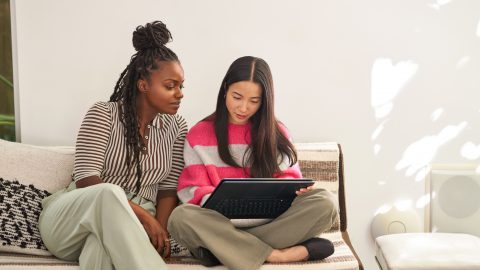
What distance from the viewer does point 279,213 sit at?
2.56 meters

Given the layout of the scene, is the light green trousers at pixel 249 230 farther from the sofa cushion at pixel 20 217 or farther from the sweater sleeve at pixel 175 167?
the sofa cushion at pixel 20 217

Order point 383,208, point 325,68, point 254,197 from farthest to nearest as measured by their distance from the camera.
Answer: point 383,208
point 325,68
point 254,197

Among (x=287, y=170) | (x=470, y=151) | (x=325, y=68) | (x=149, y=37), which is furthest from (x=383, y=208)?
(x=149, y=37)

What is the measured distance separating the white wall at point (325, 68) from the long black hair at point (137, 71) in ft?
1.59

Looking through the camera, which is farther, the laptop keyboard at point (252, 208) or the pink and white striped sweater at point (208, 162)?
the pink and white striped sweater at point (208, 162)

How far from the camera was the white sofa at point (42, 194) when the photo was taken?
7.94 ft

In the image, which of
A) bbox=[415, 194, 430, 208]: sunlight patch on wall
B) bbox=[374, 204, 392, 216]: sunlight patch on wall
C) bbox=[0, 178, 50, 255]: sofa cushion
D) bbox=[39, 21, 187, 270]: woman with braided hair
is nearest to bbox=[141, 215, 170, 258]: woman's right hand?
bbox=[39, 21, 187, 270]: woman with braided hair

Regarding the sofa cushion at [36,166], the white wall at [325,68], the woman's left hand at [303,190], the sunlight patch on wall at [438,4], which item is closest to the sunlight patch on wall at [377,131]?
the white wall at [325,68]

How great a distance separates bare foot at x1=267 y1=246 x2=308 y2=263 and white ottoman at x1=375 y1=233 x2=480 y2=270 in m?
0.35

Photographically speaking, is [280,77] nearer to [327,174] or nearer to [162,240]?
[327,174]

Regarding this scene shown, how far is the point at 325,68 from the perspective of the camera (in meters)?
3.32

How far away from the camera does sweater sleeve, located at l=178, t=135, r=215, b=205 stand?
2617 mm

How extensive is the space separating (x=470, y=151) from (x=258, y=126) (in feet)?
4.15

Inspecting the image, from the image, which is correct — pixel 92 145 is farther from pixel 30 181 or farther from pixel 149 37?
pixel 149 37
